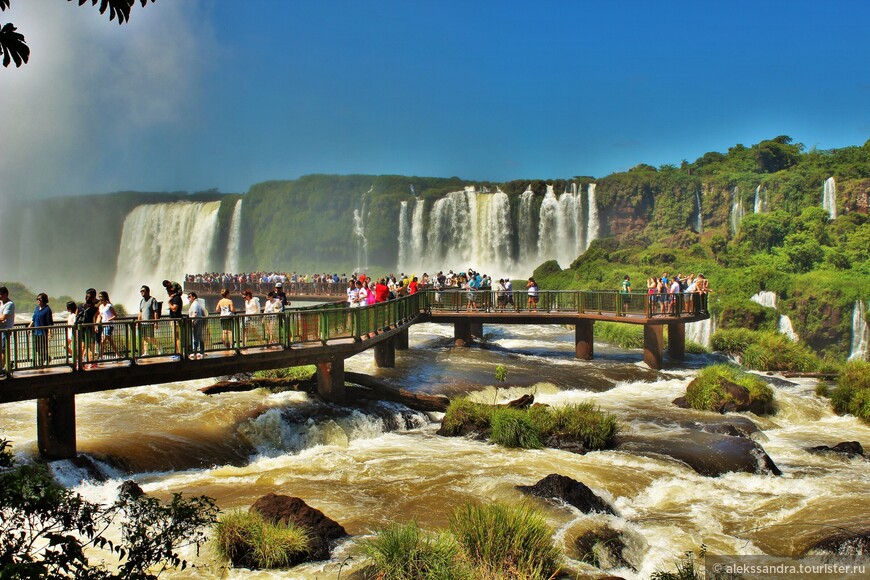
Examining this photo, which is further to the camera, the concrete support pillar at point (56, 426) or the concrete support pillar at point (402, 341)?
the concrete support pillar at point (402, 341)

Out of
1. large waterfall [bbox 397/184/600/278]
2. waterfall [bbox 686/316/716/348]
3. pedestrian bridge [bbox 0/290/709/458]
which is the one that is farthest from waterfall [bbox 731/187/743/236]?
pedestrian bridge [bbox 0/290/709/458]

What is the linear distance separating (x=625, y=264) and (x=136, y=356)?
40.9m

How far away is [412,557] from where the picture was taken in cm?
834

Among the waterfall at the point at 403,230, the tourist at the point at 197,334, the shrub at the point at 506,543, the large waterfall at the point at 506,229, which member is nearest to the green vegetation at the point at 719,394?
the shrub at the point at 506,543

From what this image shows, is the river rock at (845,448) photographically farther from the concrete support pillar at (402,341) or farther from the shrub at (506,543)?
the concrete support pillar at (402,341)

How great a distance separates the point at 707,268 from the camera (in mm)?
46125

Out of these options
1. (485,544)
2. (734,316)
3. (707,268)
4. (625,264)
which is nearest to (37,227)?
(625,264)

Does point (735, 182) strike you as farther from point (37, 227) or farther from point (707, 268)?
point (37, 227)

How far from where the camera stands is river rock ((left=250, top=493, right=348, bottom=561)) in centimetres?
967

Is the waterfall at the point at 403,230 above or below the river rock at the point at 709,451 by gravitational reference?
above

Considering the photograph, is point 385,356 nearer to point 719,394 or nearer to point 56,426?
point 719,394

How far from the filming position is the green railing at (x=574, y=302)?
25.6 meters

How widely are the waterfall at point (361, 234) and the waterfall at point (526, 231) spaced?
71.4ft

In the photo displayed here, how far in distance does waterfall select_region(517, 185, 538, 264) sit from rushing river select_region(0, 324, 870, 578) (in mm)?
39419
